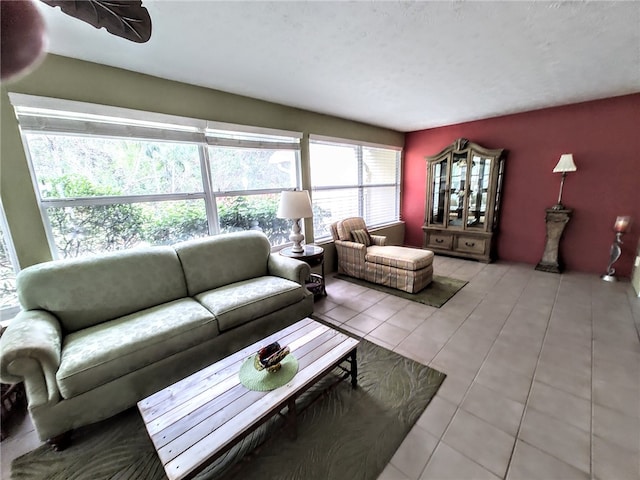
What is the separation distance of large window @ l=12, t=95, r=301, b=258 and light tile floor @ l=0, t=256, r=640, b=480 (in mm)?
1344

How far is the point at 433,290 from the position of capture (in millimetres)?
3240

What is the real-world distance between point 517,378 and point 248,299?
6.65 ft

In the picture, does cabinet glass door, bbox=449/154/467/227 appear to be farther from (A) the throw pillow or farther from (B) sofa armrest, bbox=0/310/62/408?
(B) sofa armrest, bbox=0/310/62/408

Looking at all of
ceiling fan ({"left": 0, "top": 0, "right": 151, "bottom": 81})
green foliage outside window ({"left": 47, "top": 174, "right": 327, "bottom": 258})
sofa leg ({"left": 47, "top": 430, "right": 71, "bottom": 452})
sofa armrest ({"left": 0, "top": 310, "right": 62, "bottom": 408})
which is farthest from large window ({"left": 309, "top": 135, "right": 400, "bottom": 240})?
ceiling fan ({"left": 0, "top": 0, "right": 151, "bottom": 81})

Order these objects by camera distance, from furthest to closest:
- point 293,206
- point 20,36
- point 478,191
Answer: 1. point 478,191
2. point 293,206
3. point 20,36

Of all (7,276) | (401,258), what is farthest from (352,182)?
(7,276)

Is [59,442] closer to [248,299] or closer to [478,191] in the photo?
[248,299]

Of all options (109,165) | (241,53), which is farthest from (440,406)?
(109,165)

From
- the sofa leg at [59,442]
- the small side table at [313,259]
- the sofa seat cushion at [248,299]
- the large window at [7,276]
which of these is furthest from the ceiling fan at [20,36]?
the small side table at [313,259]

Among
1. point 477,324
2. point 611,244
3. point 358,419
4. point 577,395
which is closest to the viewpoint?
point 358,419

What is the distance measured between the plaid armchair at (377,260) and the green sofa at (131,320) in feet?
4.04

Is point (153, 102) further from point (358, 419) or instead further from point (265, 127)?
point (358, 419)

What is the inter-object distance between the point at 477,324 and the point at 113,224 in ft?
11.1

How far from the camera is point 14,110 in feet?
5.79
